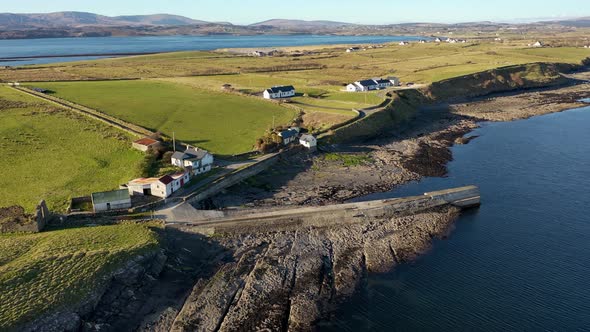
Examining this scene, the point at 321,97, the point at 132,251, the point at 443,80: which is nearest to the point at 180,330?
the point at 132,251

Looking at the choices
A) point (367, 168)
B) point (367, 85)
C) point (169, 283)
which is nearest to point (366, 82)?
point (367, 85)

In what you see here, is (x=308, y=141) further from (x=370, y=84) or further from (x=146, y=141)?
(x=370, y=84)

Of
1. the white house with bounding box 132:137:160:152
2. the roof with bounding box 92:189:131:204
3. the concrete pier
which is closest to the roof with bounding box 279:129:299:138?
the white house with bounding box 132:137:160:152

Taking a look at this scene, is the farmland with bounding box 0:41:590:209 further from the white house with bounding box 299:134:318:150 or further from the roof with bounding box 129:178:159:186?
the white house with bounding box 299:134:318:150

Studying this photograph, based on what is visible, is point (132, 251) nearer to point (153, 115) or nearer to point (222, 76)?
point (153, 115)

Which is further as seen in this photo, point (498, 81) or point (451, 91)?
point (498, 81)

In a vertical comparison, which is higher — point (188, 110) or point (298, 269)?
point (188, 110)

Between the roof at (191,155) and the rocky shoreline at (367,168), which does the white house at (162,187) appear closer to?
the rocky shoreline at (367,168)
